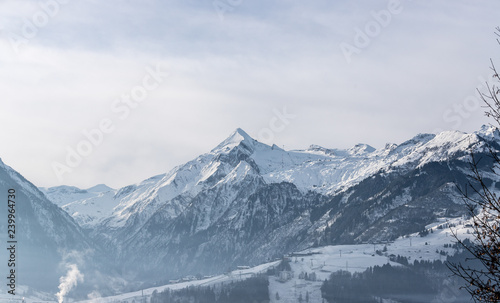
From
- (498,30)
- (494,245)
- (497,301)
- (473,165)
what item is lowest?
(497,301)

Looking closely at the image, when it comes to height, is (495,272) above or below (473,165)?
below

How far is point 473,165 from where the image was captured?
139 feet

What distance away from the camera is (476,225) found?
40.9m

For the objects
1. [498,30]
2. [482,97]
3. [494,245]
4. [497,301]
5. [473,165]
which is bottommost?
[497,301]

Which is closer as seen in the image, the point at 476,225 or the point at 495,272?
the point at 476,225

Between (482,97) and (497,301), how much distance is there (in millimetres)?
10510

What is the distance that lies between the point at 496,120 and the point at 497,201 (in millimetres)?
4186

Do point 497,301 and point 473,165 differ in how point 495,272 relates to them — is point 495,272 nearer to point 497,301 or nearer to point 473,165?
point 497,301

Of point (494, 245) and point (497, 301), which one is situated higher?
point (494, 245)

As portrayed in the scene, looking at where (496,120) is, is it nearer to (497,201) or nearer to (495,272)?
(497,201)

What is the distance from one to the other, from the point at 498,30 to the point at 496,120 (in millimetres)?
4606

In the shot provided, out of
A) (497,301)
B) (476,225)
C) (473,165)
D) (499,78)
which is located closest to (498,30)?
(499,78)

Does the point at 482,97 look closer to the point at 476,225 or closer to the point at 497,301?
the point at 476,225

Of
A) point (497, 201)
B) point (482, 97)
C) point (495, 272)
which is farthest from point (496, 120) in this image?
point (495, 272)
